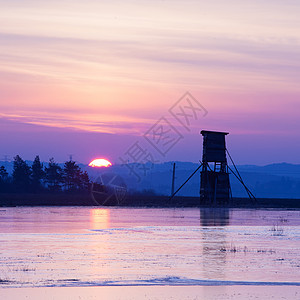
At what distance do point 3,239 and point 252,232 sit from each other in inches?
521

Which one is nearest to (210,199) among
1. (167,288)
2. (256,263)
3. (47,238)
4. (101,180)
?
(101,180)

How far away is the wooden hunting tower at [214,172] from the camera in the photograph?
80625 millimetres

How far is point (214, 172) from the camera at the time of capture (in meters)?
81.2

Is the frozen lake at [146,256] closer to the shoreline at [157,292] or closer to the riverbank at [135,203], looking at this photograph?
the shoreline at [157,292]

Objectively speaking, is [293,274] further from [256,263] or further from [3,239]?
[3,239]

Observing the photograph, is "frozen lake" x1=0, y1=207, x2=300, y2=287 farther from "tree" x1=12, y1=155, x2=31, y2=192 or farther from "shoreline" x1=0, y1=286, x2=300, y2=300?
"tree" x1=12, y1=155, x2=31, y2=192

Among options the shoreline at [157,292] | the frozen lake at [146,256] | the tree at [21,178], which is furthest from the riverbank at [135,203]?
the tree at [21,178]

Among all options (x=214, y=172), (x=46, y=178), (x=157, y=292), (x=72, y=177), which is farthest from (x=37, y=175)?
(x=157, y=292)

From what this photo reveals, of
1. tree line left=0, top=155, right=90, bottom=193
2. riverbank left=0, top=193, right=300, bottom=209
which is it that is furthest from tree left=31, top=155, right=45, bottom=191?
riverbank left=0, top=193, right=300, bottom=209

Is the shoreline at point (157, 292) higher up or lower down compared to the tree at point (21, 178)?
lower down

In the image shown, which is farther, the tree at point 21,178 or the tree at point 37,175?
the tree at point 37,175

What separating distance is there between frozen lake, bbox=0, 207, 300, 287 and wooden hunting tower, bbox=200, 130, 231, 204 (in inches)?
1615

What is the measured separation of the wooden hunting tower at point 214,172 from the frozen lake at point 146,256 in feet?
135

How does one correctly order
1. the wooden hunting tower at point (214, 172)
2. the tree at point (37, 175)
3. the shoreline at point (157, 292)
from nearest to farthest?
the shoreline at point (157, 292), the wooden hunting tower at point (214, 172), the tree at point (37, 175)
